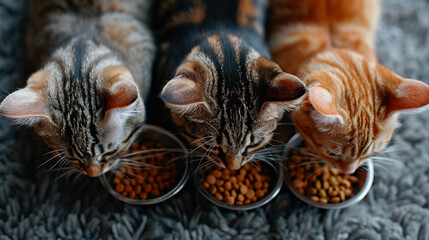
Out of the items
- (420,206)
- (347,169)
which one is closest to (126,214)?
(347,169)

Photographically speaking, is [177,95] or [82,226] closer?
[177,95]

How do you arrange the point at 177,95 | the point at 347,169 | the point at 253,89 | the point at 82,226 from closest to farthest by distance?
the point at 177,95
the point at 253,89
the point at 347,169
the point at 82,226

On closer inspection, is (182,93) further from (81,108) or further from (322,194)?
(322,194)

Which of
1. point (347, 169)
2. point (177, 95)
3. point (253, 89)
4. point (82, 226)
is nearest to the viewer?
point (177, 95)

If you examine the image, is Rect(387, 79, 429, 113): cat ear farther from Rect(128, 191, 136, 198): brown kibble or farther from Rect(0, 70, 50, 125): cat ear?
Rect(0, 70, 50, 125): cat ear

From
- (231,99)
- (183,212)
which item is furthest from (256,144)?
(183,212)

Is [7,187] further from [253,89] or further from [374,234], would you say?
[374,234]

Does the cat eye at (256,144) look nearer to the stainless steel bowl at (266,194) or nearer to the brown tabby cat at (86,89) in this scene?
the stainless steel bowl at (266,194)
